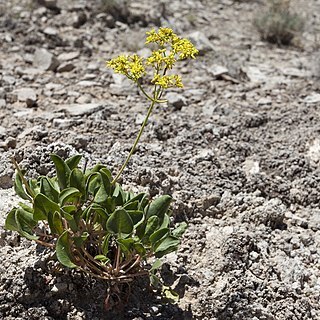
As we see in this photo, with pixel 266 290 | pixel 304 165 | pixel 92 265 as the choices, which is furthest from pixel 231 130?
pixel 92 265

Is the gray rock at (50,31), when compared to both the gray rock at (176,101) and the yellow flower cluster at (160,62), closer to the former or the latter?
the gray rock at (176,101)

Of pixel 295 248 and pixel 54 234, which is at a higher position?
pixel 54 234

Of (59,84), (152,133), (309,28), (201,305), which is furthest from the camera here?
(309,28)

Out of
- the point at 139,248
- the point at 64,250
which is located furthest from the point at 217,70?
the point at 64,250

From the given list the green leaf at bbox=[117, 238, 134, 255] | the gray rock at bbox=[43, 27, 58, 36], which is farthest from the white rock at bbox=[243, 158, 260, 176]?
the gray rock at bbox=[43, 27, 58, 36]

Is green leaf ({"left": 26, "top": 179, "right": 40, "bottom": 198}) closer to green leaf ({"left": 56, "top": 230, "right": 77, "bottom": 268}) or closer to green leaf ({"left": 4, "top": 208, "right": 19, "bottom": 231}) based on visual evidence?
green leaf ({"left": 4, "top": 208, "right": 19, "bottom": 231})

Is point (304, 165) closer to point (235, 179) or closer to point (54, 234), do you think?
point (235, 179)

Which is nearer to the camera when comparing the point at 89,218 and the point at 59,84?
the point at 89,218
